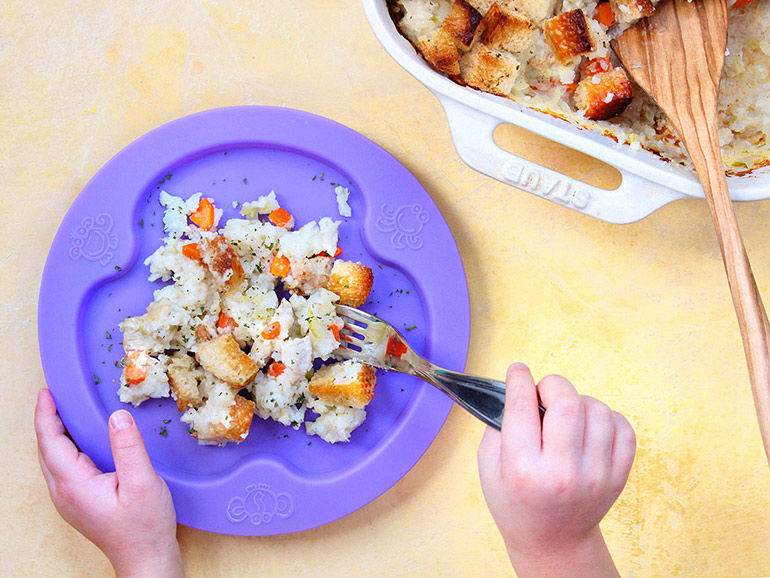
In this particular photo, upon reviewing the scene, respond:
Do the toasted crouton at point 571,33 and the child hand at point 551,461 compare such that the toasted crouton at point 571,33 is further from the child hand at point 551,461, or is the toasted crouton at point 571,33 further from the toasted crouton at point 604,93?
the child hand at point 551,461

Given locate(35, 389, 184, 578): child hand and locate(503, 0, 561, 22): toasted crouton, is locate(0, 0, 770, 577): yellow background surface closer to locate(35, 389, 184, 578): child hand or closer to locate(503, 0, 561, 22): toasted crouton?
locate(35, 389, 184, 578): child hand

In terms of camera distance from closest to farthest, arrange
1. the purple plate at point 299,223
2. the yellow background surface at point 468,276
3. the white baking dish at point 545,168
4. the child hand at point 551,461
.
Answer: the child hand at point 551,461
the white baking dish at point 545,168
the purple plate at point 299,223
the yellow background surface at point 468,276

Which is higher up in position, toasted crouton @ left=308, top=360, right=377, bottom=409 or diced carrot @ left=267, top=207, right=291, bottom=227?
diced carrot @ left=267, top=207, right=291, bottom=227

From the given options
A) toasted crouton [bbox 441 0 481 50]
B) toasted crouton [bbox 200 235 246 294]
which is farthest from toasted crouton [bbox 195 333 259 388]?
toasted crouton [bbox 441 0 481 50]

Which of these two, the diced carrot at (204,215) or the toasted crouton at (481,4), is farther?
the diced carrot at (204,215)

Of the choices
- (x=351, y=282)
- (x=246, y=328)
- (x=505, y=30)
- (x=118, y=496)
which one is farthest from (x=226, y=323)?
(x=505, y=30)

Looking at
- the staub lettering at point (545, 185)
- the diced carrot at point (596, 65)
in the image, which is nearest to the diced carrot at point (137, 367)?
the staub lettering at point (545, 185)

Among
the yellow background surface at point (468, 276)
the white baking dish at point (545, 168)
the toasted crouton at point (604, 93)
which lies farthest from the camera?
the yellow background surface at point (468, 276)
